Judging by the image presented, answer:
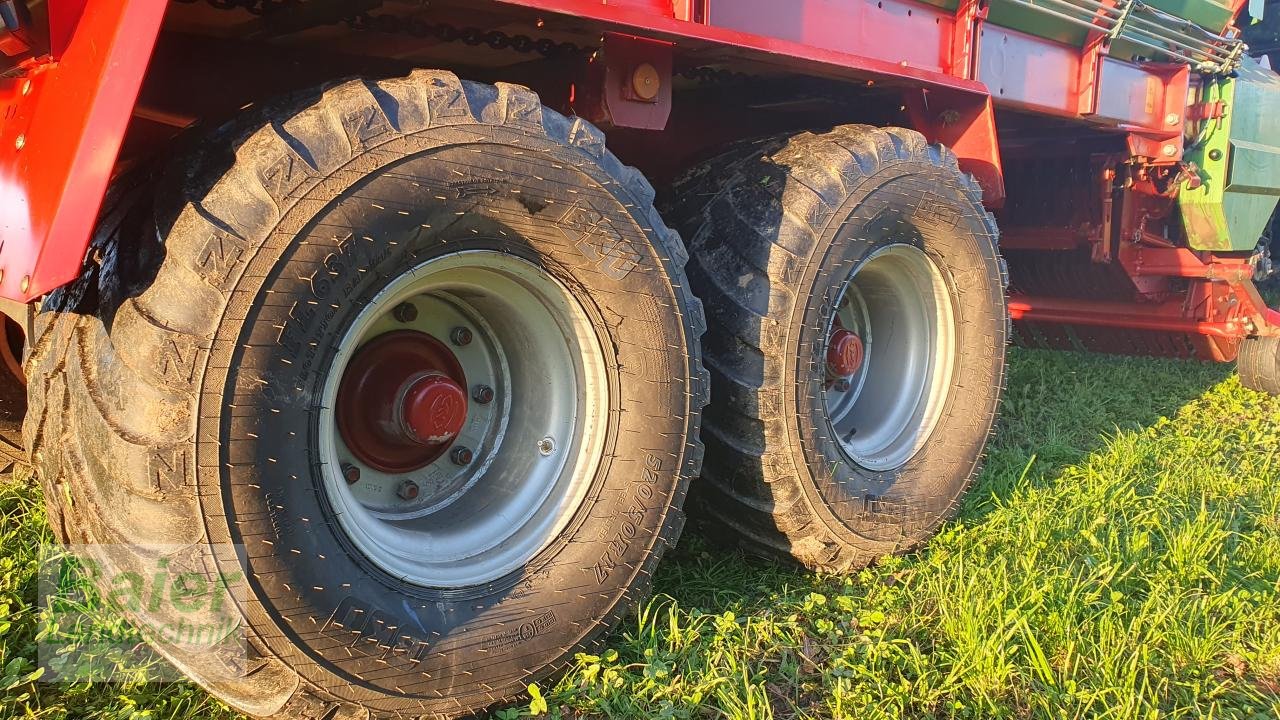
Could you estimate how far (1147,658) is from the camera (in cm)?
222

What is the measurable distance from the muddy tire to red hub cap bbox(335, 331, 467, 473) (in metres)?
4.63

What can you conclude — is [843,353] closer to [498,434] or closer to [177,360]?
[498,434]

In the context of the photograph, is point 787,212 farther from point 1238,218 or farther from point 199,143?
point 1238,218

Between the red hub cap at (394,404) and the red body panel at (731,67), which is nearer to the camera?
the red body panel at (731,67)

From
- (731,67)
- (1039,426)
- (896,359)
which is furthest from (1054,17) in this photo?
(1039,426)

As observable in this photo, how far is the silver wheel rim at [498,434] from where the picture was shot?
6.55 feet

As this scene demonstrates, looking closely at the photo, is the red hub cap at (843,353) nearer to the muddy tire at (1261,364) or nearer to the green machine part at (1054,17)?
the green machine part at (1054,17)

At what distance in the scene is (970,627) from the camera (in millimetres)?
2246

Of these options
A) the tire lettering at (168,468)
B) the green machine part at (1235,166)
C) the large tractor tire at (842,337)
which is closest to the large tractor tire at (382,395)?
the tire lettering at (168,468)

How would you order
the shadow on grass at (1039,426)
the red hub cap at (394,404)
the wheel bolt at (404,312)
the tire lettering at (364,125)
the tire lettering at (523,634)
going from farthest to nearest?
1. the shadow on grass at (1039,426)
2. the wheel bolt at (404,312)
3. the red hub cap at (394,404)
4. the tire lettering at (523,634)
5. the tire lettering at (364,125)

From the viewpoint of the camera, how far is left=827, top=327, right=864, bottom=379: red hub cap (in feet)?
9.48

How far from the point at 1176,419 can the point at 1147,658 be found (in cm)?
269

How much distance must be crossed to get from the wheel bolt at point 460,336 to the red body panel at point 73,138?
874 millimetres

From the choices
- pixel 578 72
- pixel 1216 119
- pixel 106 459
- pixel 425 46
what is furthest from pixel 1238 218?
pixel 106 459
